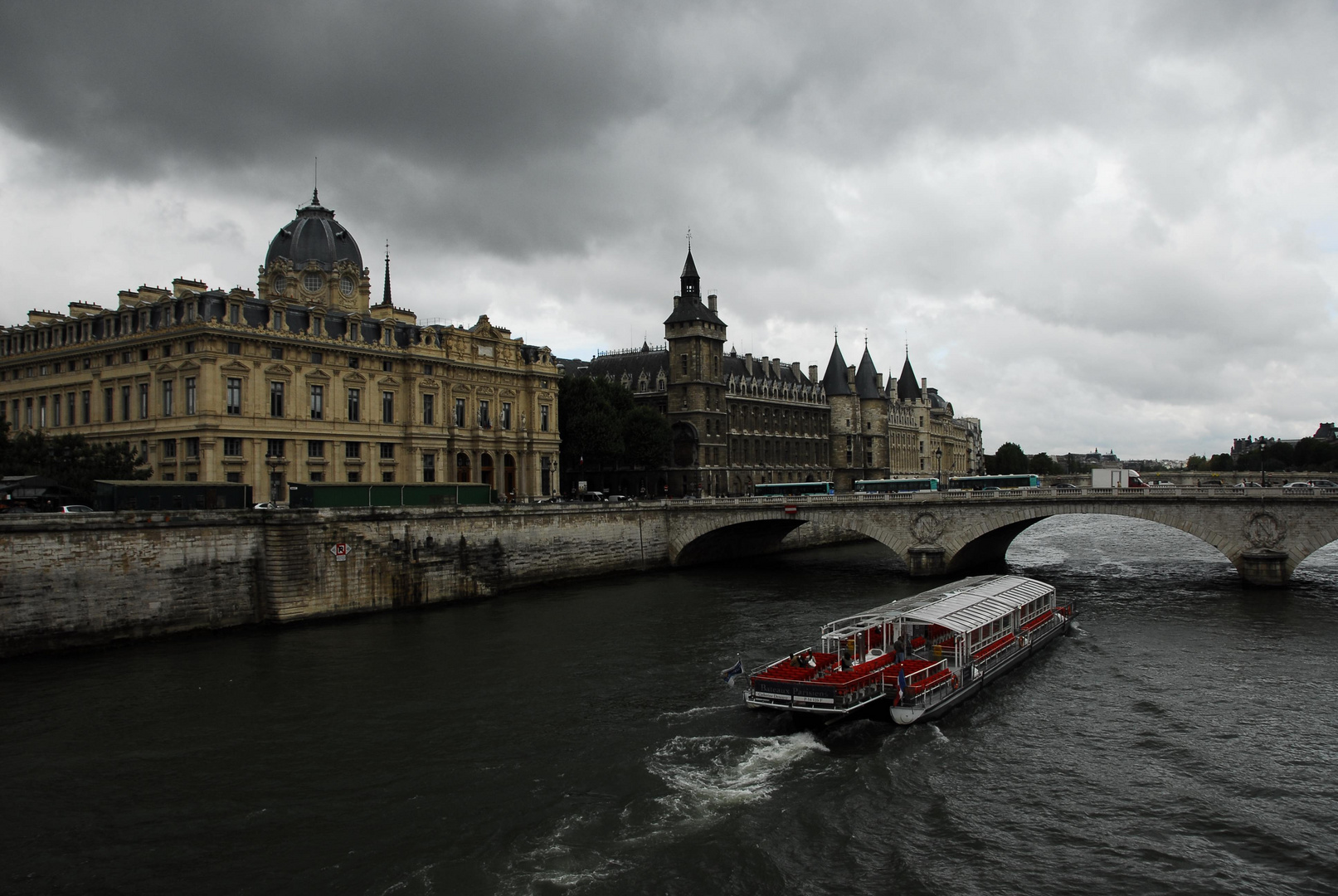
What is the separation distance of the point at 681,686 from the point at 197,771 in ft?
55.9

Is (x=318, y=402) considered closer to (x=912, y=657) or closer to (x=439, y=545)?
(x=439, y=545)

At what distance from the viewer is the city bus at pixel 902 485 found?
86250mm

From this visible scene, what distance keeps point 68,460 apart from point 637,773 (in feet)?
162

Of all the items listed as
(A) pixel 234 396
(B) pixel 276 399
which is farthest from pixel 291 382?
(A) pixel 234 396

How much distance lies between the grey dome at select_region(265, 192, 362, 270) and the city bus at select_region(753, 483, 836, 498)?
43.9 m

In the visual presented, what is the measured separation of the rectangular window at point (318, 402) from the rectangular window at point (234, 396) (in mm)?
5641

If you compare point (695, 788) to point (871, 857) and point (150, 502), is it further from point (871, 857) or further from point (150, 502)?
point (150, 502)

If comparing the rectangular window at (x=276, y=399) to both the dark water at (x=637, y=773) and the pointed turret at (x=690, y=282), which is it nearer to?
the dark water at (x=637, y=773)

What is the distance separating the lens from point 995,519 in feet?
218

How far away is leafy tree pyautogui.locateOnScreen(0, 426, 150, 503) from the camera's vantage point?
58.7m

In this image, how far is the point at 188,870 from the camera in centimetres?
2223

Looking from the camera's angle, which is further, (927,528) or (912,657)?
(927,528)

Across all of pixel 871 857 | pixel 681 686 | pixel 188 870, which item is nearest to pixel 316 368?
pixel 681 686

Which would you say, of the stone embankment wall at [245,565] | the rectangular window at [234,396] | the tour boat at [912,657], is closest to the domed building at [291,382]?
the rectangular window at [234,396]
